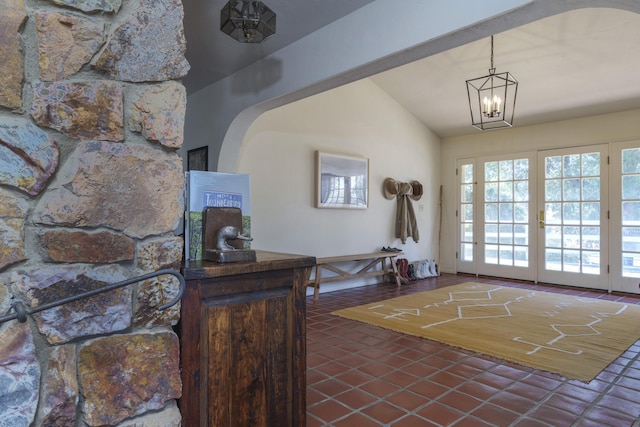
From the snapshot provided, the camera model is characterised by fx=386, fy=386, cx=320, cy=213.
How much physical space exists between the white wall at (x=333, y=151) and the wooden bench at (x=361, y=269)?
21 centimetres

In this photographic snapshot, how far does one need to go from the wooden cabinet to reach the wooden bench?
10.8 feet

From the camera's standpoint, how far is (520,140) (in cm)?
639

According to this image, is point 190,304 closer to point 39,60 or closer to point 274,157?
point 39,60

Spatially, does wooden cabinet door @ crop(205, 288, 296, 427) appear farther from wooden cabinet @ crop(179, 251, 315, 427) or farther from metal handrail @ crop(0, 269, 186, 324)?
metal handrail @ crop(0, 269, 186, 324)

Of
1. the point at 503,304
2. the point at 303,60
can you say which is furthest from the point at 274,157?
the point at 503,304

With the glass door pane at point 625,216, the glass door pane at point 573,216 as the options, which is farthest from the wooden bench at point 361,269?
the glass door pane at point 625,216

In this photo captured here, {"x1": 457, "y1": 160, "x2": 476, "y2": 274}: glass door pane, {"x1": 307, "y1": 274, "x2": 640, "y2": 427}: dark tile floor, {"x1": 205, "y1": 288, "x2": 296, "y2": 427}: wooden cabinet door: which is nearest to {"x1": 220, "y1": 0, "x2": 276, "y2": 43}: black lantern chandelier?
Answer: {"x1": 205, "y1": 288, "x2": 296, "y2": 427}: wooden cabinet door

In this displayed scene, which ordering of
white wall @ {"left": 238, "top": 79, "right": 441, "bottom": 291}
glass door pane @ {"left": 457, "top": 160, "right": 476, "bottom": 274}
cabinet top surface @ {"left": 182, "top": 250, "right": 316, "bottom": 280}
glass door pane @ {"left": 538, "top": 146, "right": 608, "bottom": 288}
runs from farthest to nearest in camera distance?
glass door pane @ {"left": 457, "top": 160, "right": 476, "bottom": 274} → glass door pane @ {"left": 538, "top": 146, "right": 608, "bottom": 288} → white wall @ {"left": 238, "top": 79, "right": 441, "bottom": 291} → cabinet top surface @ {"left": 182, "top": 250, "right": 316, "bottom": 280}

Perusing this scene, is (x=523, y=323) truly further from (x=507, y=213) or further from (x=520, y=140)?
(x=520, y=140)

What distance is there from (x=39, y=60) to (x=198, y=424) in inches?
41.5

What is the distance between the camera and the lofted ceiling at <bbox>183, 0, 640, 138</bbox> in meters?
2.72

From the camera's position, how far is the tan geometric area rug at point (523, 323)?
2943 millimetres

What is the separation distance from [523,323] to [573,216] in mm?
2929

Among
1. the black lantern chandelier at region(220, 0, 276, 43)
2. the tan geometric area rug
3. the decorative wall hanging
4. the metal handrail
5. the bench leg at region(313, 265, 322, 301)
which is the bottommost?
the tan geometric area rug
